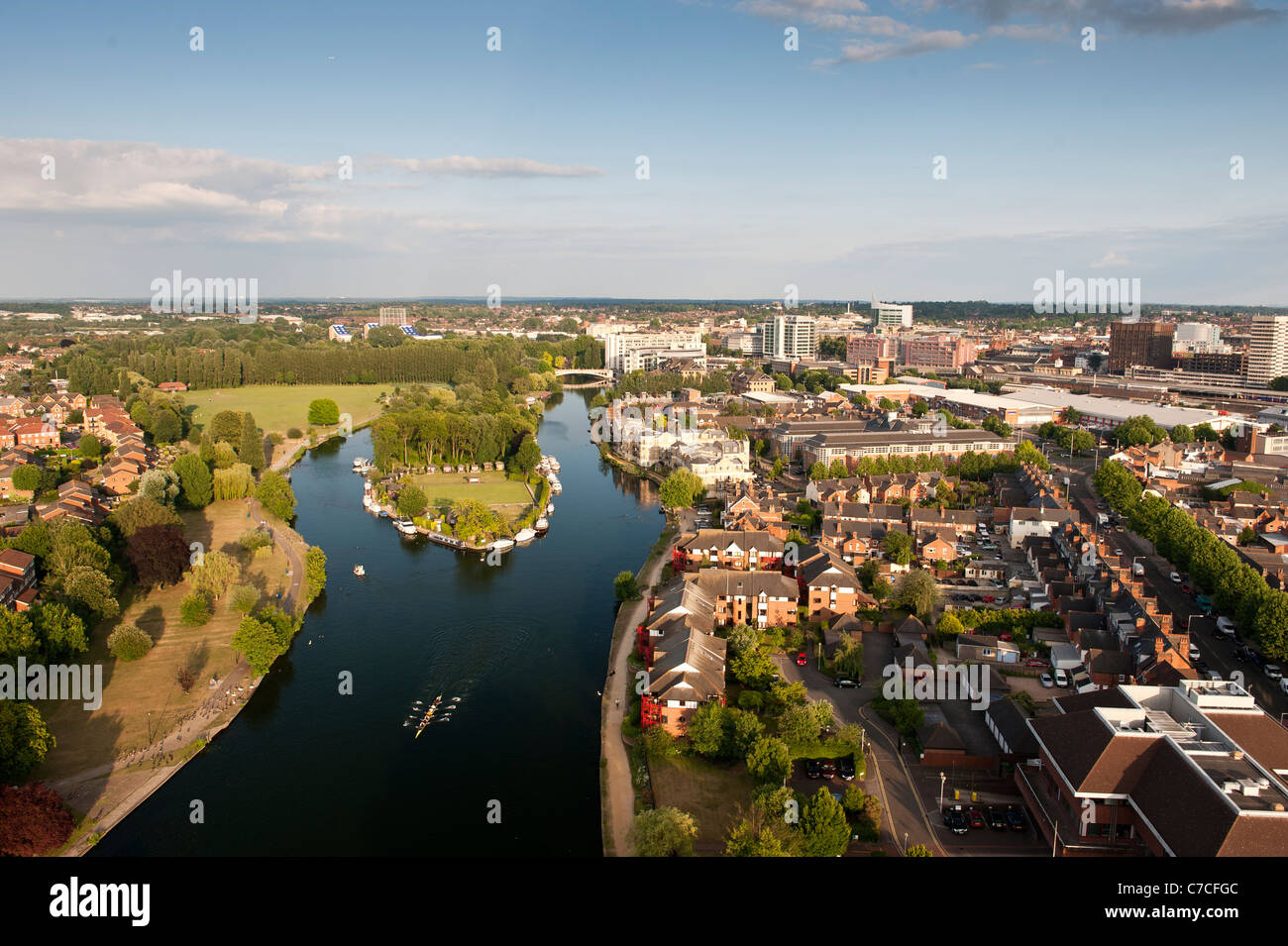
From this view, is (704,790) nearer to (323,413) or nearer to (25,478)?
(25,478)

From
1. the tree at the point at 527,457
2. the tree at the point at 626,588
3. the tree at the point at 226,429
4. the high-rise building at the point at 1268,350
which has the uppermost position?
the high-rise building at the point at 1268,350

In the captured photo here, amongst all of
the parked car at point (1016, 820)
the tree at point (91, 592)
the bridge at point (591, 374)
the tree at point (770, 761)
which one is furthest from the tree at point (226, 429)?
the bridge at point (591, 374)

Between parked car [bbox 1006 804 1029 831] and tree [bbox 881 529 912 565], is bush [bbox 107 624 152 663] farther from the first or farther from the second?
tree [bbox 881 529 912 565]

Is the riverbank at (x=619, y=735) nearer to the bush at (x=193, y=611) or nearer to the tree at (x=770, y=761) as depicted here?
the tree at (x=770, y=761)

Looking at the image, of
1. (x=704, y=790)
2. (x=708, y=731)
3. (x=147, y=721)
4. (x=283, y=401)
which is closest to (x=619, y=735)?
(x=708, y=731)

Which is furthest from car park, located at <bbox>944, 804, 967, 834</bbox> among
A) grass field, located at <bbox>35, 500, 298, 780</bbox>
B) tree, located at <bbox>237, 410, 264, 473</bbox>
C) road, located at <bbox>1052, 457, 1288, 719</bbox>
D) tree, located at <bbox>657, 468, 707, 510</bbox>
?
tree, located at <bbox>237, 410, 264, 473</bbox>
